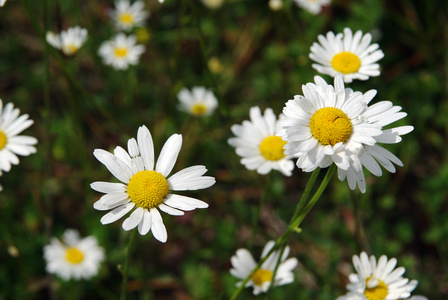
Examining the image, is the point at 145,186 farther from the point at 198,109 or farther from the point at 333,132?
the point at 198,109

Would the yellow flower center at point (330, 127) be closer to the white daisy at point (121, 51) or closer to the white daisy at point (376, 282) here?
the white daisy at point (376, 282)

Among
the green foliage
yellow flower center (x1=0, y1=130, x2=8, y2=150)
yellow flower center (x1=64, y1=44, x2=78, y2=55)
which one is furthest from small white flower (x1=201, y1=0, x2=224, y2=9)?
yellow flower center (x1=0, y1=130, x2=8, y2=150)

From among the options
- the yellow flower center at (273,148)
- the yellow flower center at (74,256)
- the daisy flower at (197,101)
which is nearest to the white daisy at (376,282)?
the yellow flower center at (273,148)

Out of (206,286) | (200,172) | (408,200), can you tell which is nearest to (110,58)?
(206,286)

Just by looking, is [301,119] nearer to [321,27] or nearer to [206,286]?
[206,286]

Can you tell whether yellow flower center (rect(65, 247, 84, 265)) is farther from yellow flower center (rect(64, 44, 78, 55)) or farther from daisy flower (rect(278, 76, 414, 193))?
daisy flower (rect(278, 76, 414, 193))

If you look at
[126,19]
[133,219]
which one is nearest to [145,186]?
[133,219]
